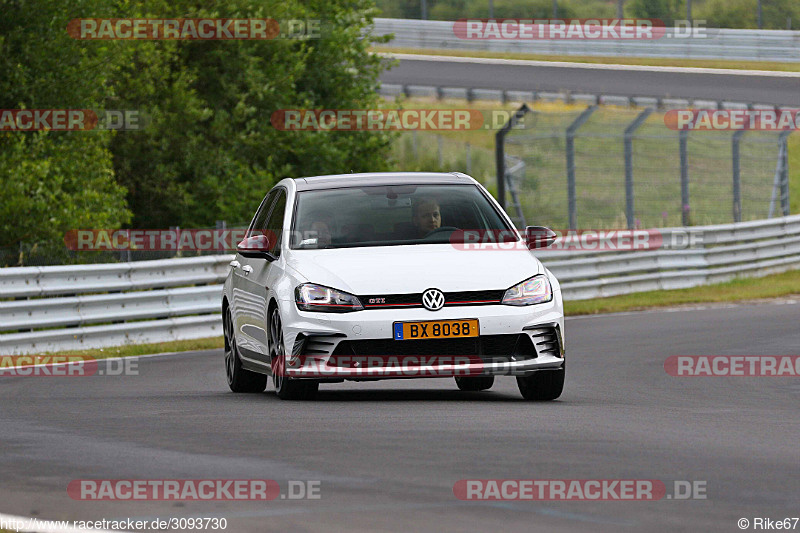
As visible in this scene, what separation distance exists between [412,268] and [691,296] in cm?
1558

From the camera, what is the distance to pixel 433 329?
32.2 ft

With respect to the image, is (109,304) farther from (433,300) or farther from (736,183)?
(736,183)

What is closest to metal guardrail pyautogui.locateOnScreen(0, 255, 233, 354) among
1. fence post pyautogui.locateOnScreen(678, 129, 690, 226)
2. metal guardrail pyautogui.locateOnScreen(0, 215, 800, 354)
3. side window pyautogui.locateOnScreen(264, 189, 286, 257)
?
metal guardrail pyautogui.locateOnScreen(0, 215, 800, 354)

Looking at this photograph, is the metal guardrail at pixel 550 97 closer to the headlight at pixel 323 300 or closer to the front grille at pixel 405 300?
the front grille at pixel 405 300

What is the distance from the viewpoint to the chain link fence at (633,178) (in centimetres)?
2691

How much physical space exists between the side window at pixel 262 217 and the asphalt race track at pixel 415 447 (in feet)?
4.29

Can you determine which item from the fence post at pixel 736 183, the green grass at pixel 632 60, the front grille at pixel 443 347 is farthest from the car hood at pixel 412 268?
the green grass at pixel 632 60

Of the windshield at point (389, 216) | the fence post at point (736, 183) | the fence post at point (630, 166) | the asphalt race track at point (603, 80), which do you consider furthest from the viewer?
the asphalt race track at point (603, 80)

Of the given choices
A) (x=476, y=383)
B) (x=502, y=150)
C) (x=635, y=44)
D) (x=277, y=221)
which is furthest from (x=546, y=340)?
(x=635, y=44)

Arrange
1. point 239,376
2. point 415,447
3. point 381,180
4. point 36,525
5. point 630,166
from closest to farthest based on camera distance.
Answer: point 36,525
point 415,447
point 381,180
point 239,376
point 630,166

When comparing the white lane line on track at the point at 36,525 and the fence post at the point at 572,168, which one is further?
the fence post at the point at 572,168

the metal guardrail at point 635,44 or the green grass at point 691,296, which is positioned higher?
the metal guardrail at point 635,44

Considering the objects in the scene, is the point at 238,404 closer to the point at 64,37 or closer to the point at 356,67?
the point at 64,37

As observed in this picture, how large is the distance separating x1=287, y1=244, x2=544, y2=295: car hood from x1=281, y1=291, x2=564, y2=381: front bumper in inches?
6.4
